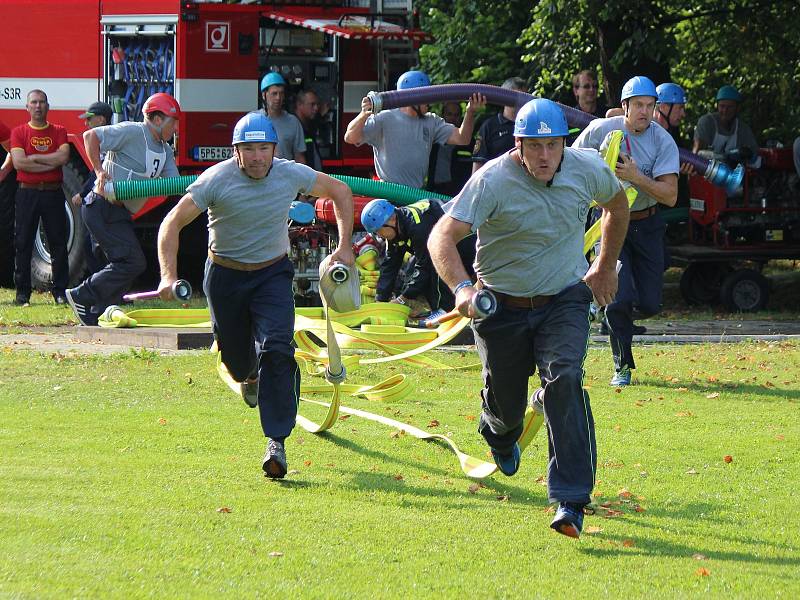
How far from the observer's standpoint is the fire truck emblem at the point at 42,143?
51.6 ft

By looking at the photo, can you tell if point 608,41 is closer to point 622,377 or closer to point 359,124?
point 359,124

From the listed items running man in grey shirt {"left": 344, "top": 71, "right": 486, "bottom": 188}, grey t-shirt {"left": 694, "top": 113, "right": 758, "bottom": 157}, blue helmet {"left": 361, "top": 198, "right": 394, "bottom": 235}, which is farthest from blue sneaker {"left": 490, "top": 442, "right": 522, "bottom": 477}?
grey t-shirt {"left": 694, "top": 113, "right": 758, "bottom": 157}

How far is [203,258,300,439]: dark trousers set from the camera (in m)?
8.17

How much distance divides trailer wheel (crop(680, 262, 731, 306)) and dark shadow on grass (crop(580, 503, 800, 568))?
9979 mm

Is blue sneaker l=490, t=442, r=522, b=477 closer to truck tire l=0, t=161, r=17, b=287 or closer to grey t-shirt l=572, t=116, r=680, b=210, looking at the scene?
grey t-shirt l=572, t=116, r=680, b=210

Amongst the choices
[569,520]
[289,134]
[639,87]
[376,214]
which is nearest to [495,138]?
[376,214]

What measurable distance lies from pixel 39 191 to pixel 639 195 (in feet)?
25.0

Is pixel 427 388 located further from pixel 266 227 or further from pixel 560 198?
pixel 560 198

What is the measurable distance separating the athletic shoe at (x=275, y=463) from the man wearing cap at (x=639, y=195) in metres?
3.21

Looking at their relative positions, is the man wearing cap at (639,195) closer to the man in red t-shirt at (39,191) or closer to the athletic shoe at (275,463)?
the athletic shoe at (275,463)

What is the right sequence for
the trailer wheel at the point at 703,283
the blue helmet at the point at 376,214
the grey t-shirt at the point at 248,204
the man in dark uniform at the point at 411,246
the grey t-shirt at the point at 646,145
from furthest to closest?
the trailer wheel at the point at 703,283 < the man in dark uniform at the point at 411,246 < the blue helmet at the point at 376,214 < the grey t-shirt at the point at 646,145 < the grey t-shirt at the point at 248,204

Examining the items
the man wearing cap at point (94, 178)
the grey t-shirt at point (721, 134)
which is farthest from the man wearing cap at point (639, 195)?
the man wearing cap at point (94, 178)

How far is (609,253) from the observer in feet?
24.2

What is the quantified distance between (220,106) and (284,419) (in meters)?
8.76
